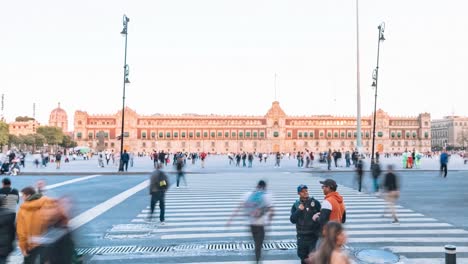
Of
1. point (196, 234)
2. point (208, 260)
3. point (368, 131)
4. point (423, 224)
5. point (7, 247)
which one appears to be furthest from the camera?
point (368, 131)

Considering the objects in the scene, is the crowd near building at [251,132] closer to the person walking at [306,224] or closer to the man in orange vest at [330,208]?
the person walking at [306,224]

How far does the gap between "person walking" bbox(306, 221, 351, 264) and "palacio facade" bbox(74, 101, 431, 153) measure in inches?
4216

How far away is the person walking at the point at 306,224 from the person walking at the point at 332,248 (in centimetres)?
183

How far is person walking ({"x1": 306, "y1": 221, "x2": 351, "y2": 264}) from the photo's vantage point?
3102 millimetres

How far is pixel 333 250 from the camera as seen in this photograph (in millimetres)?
3143

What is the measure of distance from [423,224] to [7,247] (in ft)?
26.0

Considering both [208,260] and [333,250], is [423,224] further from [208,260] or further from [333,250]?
[333,250]

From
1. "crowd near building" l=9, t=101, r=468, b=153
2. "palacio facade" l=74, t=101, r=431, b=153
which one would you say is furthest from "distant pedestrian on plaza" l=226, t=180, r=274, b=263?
"palacio facade" l=74, t=101, r=431, b=153

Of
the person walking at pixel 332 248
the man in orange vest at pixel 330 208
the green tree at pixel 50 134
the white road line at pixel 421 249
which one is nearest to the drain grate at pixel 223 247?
the man in orange vest at pixel 330 208

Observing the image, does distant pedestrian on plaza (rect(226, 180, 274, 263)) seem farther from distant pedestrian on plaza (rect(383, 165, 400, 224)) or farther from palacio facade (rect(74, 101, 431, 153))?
palacio facade (rect(74, 101, 431, 153))

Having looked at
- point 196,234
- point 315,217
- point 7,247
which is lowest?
point 196,234

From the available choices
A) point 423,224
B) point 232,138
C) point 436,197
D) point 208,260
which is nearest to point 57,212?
point 208,260

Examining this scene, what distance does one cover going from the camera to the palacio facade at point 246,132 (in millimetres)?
109188

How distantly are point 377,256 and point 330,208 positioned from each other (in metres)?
2.08
